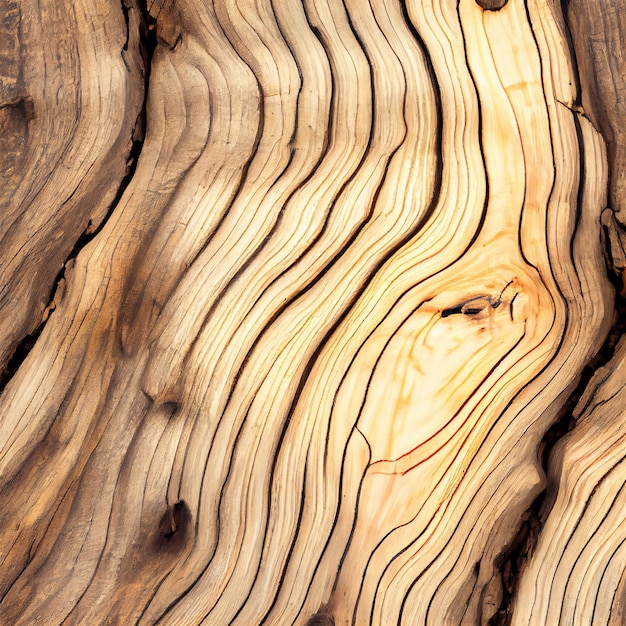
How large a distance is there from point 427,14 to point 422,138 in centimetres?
21

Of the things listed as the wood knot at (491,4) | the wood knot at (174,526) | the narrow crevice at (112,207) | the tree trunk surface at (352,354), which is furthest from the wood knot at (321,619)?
the wood knot at (491,4)

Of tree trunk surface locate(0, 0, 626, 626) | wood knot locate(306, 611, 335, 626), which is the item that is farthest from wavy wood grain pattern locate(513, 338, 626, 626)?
wood knot locate(306, 611, 335, 626)

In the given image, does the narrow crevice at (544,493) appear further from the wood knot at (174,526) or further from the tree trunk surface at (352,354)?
the wood knot at (174,526)

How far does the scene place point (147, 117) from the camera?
3.27 feet

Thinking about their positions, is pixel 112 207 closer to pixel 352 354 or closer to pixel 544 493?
pixel 352 354

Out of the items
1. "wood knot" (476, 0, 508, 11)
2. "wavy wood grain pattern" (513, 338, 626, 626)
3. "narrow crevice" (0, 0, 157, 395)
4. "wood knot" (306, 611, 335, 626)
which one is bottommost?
"wood knot" (306, 611, 335, 626)

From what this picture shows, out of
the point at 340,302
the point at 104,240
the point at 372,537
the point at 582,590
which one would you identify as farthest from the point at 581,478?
the point at 104,240

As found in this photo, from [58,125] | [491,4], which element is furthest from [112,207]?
[491,4]

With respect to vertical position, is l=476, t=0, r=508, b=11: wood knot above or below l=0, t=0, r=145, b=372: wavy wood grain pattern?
above

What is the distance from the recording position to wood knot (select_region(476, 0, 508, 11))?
3.09 feet

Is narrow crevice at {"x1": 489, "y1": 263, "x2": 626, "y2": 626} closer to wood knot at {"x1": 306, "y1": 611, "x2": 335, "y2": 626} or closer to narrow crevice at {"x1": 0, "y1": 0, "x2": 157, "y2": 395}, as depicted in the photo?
wood knot at {"x1": 306, "y1": 611, "x2": 335, "y2": 626}

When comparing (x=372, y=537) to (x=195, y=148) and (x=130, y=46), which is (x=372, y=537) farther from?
(x=130, y=46)

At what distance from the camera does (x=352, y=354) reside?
90cm

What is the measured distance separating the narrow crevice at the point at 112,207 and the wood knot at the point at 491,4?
0.55 m
